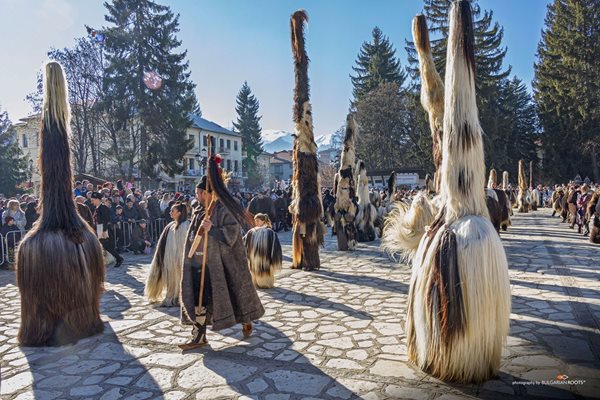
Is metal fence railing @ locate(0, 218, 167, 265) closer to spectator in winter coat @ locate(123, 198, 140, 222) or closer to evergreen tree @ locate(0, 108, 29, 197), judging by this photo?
spectator in winter coat @ locate(123, 198, 140, 222)

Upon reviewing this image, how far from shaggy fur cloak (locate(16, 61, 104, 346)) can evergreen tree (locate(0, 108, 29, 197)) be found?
1241 inches

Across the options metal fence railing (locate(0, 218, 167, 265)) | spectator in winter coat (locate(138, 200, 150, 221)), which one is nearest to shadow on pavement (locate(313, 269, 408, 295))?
metal fence railing (locate(0, 218, 167, 265))

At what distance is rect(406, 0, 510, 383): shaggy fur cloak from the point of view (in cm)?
367

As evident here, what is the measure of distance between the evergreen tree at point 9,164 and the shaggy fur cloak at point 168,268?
30.5 m

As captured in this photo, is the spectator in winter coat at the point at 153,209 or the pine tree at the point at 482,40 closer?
the spectator in winter coat at the point at 153,209

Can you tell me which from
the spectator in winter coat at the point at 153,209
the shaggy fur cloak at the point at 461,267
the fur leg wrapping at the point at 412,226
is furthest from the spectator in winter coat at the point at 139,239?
the shaggy fur cloak at the point at 461,267

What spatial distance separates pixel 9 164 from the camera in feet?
104

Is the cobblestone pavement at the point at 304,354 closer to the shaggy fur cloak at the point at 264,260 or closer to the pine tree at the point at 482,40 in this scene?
the shaggy fur cloak at the point at 264,260

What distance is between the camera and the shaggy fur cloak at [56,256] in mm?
5176

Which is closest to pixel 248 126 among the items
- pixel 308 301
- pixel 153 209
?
pixel 153 209

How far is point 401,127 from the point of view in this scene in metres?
42.5

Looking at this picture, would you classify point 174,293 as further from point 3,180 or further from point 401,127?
point 401,127

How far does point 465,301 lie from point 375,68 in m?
50.7

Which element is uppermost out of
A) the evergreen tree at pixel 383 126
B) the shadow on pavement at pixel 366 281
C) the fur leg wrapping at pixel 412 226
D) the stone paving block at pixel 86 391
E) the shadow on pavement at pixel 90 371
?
the evergreen tree at pixel 383 126
